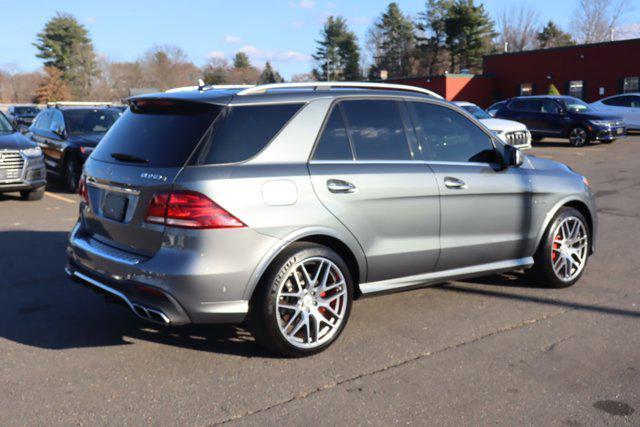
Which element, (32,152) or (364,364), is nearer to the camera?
(364,364)

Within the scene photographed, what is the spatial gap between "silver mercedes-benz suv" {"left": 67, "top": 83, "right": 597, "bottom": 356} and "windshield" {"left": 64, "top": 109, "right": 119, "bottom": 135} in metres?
8.89

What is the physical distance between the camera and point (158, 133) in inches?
170

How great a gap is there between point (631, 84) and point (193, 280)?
39.3 meters

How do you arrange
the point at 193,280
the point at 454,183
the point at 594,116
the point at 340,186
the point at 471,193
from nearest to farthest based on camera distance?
the point at 193,280 → the point at 340,186 → the point at 454,183 → the point at 471,193 → the point at 594,116

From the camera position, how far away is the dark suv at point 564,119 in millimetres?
21297

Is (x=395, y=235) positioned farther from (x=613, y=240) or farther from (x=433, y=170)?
(x=613, y=240)

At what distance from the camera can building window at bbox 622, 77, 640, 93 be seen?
1463 inches

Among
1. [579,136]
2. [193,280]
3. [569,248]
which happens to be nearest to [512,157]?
[569,248]

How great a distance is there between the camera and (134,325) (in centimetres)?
492

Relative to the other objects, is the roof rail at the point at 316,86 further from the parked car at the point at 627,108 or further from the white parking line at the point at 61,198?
the parked car at the point at 627,108

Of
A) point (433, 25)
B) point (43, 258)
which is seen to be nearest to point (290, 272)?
point (43, 258)

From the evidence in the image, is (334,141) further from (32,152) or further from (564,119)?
(564,119)

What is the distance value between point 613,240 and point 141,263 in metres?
6.23

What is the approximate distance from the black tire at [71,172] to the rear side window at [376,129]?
29.7ft
